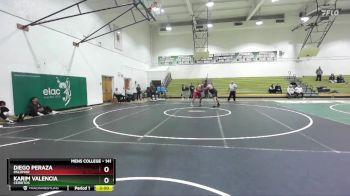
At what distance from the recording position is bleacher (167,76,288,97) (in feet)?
81.5

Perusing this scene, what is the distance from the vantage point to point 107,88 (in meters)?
19.9

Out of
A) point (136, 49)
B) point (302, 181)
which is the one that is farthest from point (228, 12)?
point (302, 181)

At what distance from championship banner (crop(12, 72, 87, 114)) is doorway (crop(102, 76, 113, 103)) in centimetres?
303

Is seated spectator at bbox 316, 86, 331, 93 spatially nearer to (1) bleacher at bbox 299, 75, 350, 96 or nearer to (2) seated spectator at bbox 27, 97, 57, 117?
(1) bleacher at bbox 299, 75, 350, 96

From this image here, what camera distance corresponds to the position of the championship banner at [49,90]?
1104 cm

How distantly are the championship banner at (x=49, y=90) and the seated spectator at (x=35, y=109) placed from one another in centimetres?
29

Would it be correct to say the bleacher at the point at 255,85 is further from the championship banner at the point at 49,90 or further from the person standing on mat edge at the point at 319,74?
the championship banner at the point at 49,90

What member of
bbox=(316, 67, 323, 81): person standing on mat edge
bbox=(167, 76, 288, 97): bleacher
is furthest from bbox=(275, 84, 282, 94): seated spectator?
bbox=(316, 67, 323, 81): person standing on mat edge

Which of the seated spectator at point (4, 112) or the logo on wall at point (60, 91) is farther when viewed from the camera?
the logo on wall at point (60, 91)

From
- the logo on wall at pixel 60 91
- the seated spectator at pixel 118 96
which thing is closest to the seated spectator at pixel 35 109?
the logo on wall at pixel 60 91

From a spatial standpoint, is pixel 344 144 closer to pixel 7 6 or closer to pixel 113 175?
pixel 113 175

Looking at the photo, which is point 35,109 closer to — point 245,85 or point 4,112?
point 4,112
